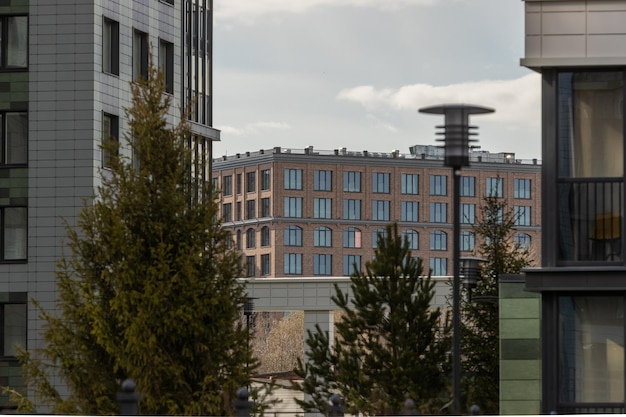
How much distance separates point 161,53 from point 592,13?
3027 cm

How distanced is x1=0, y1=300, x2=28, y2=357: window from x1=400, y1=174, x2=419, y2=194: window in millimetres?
131907

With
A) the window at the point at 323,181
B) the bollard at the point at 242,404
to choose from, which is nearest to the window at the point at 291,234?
the window at the point at 323,181

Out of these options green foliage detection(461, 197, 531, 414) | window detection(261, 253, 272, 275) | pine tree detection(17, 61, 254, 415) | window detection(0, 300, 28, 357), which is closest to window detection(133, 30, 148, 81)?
window detection(0, 300, 28, 357)

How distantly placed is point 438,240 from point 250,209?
2425 cm

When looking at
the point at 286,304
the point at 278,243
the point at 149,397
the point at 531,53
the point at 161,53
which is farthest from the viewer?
the point at 278,243

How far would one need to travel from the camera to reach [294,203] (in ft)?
569

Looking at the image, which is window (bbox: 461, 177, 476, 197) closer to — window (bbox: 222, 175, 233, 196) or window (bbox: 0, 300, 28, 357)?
window (bbox: 222, 175, 233, 196)

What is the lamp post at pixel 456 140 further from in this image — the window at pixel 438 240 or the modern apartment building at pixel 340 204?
the window at pixel 438 240

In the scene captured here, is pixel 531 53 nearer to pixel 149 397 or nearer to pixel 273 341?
pixel 149 397

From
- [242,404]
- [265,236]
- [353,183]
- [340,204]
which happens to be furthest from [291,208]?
[242,404]

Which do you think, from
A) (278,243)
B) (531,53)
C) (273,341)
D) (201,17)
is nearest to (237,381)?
(531,53)

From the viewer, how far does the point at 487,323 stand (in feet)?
129

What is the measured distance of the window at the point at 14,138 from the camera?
153 feet

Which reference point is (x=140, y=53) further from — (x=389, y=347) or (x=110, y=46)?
(x=389, y=347)
